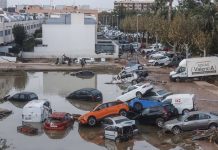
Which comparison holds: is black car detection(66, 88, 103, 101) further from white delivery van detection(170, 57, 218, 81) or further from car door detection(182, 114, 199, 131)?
car door detection(182, 114, 199, 131)

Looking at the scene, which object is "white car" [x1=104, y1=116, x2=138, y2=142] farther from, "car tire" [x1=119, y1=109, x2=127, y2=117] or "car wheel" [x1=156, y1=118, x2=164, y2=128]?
"car tire" [x1=119, y1=109, x2=127, y2=117]

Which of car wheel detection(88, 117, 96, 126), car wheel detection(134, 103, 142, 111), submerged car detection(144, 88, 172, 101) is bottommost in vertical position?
car wheel detection(88, 117, 96, 126)

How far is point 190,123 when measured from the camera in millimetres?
25359

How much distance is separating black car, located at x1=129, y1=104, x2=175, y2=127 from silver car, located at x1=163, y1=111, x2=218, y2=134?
151 centimetres

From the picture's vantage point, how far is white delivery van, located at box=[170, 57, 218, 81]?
143ft

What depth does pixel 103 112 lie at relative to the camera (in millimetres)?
28078

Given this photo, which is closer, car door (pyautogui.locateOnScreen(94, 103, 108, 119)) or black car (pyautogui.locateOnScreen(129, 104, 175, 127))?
black car (pyautogui.locateOnScreen(129, 104, 175, 127))

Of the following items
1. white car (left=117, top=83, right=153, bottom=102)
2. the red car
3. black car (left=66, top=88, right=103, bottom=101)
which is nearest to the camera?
the red car

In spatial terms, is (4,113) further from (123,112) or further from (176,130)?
(176,130)

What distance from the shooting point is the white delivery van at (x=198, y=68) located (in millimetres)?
43688

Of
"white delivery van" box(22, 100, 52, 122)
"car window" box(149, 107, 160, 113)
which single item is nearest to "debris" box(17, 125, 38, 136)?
"white delivery van" box(22, 100, 52, 122)

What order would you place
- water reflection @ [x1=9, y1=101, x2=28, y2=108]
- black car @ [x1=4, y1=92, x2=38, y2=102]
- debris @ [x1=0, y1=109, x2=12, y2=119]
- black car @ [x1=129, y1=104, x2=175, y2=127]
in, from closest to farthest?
black car @ [x1=129, y1=104, x2=175, y2=127] < debris @ [x1=0, y1=109, x2=12, y2=119] < water reflection @ [x1=9, y1=101, x2=28, y2=108] < black car @ [x1=4, y1=92, x2=38, y2=102]

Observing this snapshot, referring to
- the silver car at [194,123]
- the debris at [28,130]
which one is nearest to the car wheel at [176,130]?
the silver car at [194,123]

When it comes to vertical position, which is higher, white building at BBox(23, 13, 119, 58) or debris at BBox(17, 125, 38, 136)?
white building at BBox(23, 13, 119, 58)
